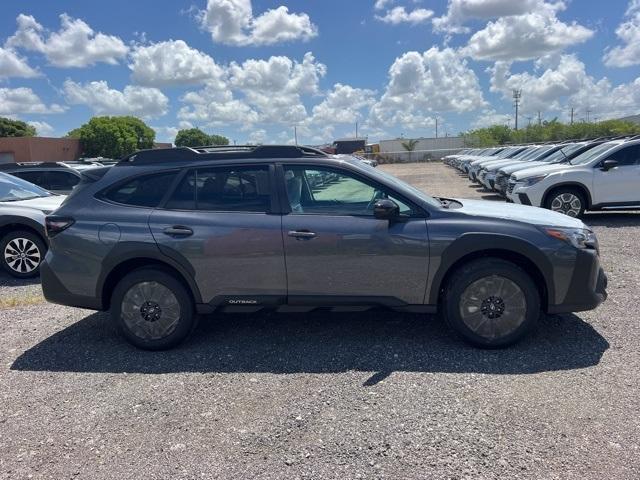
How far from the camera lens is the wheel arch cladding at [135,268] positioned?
434cm

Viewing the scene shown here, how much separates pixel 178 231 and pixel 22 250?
4.46 m

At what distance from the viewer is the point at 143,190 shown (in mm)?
4531

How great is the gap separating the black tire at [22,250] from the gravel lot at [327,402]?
103 inches

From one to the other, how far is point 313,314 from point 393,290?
1.26m

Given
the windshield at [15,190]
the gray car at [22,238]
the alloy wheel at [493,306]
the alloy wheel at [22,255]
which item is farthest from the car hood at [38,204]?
the alloy wheel at [493,306]

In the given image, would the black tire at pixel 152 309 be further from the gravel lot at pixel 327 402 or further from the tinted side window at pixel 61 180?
the tinted side window at pixel 61 180

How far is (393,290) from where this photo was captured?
4.21 metres

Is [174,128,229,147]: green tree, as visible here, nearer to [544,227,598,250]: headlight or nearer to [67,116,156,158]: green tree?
[67,116,156,158]: green tree

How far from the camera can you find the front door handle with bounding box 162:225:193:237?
4.30 metres

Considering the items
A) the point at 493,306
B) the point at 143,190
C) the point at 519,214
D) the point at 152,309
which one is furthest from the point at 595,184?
the point at 152,309

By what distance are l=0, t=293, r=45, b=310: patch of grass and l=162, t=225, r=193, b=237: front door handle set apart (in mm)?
2997

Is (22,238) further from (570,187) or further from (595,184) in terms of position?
(595,184)

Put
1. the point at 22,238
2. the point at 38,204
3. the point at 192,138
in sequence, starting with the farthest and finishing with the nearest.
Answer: the point at 192,138, the point at 38,204, the point at 22,238

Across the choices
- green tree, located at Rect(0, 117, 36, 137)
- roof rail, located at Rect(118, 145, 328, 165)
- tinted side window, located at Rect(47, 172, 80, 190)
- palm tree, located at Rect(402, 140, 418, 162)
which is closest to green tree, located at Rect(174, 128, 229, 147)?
green tree, located at Rect(0, 117, 36, 137)
